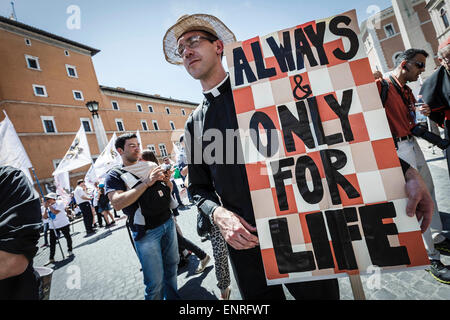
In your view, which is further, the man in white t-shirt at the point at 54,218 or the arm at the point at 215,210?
the man in white t-shirt at the point at 54,218

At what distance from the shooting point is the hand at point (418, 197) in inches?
34.3

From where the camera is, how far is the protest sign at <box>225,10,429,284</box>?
3.01ft

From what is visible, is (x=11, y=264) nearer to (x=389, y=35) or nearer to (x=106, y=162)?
(x=106, y=162)

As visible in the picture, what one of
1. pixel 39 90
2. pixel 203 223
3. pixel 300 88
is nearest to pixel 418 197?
pixel 300 88

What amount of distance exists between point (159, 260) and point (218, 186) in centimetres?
147

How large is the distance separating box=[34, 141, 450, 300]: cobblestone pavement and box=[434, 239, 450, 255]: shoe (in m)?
0.13

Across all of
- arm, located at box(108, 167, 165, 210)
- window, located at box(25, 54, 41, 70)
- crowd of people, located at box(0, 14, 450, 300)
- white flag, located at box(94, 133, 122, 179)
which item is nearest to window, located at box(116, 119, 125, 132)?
window, located at box(25, 54, 41, 70)

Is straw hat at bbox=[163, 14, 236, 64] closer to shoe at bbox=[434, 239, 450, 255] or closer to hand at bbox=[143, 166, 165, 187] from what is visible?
hand at bbox=[143, 166, 165, 187]

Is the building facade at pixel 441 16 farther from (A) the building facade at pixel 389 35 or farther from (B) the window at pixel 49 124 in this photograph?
(B) the window at pixel 49 124

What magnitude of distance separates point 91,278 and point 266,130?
4.88 meters

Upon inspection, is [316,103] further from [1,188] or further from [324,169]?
[1,188]

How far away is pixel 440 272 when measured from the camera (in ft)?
6.53

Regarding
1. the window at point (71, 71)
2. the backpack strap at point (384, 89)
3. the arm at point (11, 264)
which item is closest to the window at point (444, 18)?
the backpack strap at point (384, 89)
